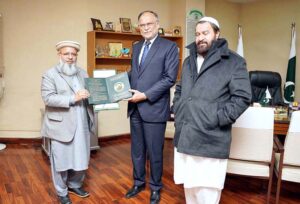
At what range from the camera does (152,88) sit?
8.14ft

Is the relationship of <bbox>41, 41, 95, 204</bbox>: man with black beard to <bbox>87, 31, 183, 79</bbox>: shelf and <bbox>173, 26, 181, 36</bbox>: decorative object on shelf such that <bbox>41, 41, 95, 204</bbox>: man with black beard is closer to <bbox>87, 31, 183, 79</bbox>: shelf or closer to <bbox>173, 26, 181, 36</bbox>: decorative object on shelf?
<bbox>87, 31, 183, 79</bbox>: shelf

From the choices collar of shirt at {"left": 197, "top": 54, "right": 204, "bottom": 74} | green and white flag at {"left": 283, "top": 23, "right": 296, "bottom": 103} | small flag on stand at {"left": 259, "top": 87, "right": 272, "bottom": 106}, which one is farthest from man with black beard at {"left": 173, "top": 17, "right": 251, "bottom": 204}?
green and white flag at {"left": 283, "top": 23, "right": 296, "bottom": 103}

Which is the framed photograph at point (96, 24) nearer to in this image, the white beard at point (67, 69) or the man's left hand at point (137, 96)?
the white beard at point (67, 69)

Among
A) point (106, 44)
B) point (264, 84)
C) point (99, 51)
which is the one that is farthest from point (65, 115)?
point (264, 84)

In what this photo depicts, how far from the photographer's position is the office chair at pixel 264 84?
4.16 metres

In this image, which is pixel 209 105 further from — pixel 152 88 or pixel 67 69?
pixel 67 69

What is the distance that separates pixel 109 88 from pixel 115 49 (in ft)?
6.88

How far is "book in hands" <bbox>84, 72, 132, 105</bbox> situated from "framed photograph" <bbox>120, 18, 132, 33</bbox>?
209 cm

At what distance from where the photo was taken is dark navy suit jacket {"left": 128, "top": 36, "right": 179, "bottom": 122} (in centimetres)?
249

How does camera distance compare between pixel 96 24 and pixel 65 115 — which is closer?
pixel 65 115

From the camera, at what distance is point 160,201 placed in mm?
2674

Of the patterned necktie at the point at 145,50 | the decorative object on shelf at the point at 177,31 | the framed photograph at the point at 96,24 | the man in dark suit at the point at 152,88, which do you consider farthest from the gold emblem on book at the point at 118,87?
the decorative object on shelf at the point at 177,31

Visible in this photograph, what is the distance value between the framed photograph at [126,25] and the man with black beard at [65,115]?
208cm

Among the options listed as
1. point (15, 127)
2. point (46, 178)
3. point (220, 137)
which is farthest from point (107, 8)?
point (220, 137)
